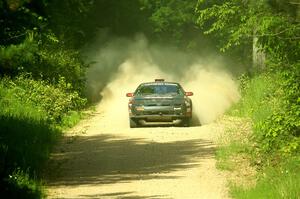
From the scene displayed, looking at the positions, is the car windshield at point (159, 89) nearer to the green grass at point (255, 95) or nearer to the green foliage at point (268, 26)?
the green grass at point (255, 95)

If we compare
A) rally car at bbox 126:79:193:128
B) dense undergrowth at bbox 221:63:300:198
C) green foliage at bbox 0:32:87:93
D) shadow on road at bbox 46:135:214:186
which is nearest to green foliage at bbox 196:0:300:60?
dense undergrowth at bbox 221:63:300:198

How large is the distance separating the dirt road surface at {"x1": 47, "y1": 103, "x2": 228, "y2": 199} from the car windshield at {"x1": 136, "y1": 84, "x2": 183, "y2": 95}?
1996mm

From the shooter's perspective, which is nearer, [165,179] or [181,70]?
[165,179]

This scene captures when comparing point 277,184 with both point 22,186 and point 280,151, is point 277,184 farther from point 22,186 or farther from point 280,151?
point 22,186

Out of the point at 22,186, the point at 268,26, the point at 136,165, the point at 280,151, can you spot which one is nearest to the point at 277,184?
the point at 280,151

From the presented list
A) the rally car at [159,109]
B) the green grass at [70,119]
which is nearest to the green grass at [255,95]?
the rally car at [159,109]

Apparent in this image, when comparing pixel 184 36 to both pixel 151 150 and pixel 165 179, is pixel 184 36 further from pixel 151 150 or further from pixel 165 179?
pixel 165 179

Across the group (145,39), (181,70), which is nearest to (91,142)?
(181,70)

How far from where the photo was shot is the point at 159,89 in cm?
2595

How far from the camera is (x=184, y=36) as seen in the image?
4781 cm

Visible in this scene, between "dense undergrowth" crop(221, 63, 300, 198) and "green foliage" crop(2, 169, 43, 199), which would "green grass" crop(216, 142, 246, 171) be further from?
"green foliage" crop(2, 169, 43, 199)

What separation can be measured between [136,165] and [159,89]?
9862mm

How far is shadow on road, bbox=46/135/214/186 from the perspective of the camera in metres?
14.8

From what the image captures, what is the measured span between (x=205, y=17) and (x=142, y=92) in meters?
10.4
